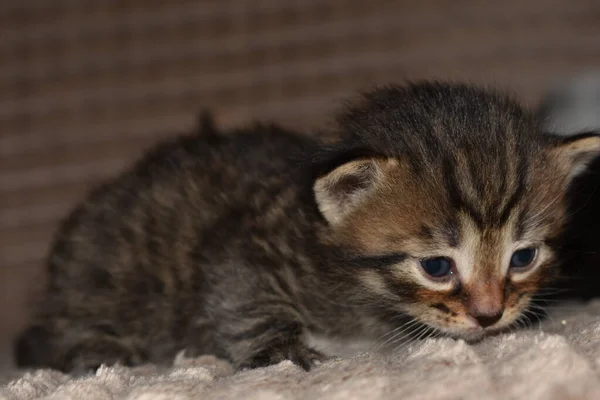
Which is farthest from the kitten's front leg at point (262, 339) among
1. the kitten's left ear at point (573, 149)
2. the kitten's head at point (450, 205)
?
the kitten's left ear at point (573, 149)

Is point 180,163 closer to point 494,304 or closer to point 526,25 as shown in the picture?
point 494,304

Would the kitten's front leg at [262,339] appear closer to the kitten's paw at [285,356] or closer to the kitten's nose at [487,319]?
the kitten's paw at [285,356]

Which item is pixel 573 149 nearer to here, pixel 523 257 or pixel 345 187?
pixel 523 257

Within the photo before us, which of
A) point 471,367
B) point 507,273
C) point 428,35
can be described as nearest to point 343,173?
point 507,273

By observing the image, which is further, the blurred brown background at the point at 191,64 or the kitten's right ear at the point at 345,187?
the blurred brown background at the point at 191,64

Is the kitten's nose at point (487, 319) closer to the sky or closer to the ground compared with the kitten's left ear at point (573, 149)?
closer to the ground

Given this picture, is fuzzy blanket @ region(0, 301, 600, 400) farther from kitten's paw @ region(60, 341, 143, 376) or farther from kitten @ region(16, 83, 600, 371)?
kitten's paw @ region(60, 341, 143, 376)
